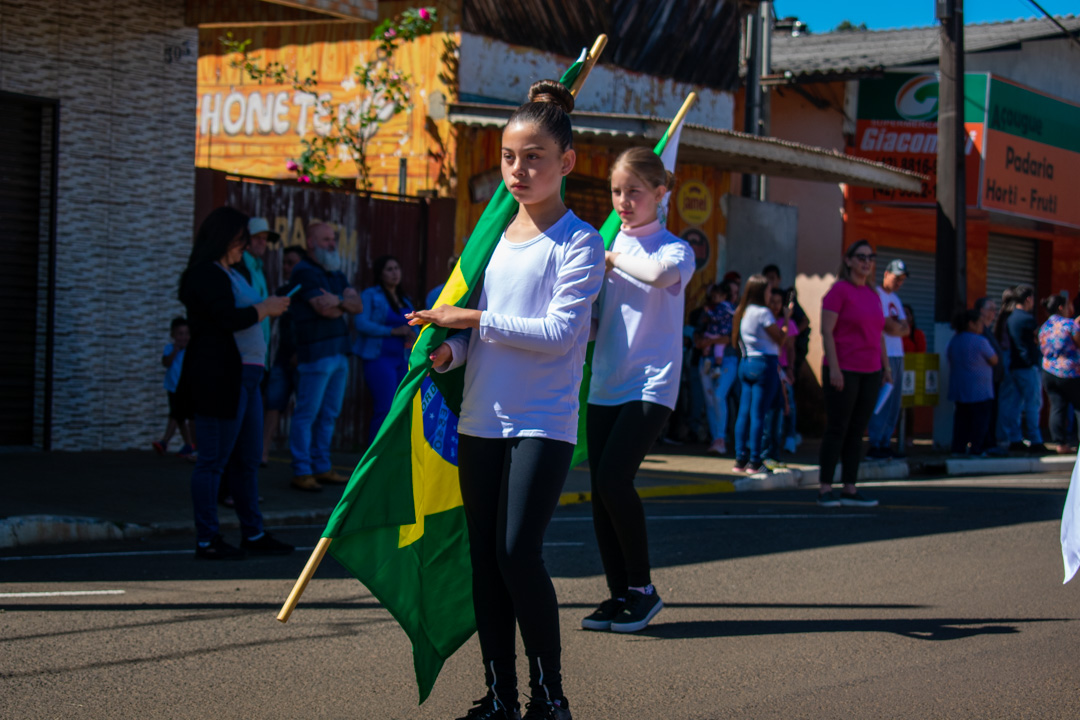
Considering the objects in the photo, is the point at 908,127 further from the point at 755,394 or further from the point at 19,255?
the point at 19,255

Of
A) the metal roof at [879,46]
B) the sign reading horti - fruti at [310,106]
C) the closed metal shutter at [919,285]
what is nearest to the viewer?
the sign reading horti - fruti at [310,106]

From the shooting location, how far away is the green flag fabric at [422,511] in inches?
154

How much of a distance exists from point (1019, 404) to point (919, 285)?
540cm

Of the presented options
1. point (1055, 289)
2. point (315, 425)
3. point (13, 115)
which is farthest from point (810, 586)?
point (1055, 289)

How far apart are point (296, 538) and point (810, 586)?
332 cm

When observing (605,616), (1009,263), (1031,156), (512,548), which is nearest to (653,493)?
(605,616)

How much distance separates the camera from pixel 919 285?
2081 centimetres

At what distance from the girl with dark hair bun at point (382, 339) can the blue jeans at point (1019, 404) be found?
9.17 metres

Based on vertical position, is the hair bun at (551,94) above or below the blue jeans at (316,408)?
above

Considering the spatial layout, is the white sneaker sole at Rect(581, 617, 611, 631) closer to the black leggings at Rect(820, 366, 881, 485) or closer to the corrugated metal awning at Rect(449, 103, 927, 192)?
the black leggings at Rect(820, 366, 881, 485)

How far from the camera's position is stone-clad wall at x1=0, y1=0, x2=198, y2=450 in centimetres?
1096

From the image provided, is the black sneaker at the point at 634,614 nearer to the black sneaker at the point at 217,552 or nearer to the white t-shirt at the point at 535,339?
the white t-shirt at the point at 535,339

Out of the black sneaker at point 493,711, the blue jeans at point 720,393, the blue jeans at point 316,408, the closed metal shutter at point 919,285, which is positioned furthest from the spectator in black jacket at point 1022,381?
the black sneaker at point 493,711

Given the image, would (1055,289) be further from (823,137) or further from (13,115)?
(13,115)
